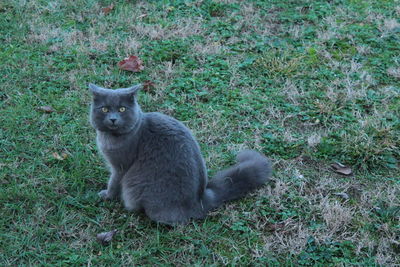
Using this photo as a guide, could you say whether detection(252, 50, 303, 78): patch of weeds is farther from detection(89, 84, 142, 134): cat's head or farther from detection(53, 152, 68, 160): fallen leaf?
detection(53, 152, 68, 160): fallen leaf

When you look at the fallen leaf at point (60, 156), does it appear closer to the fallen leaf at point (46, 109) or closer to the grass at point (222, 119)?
the grass at point (222, 119)

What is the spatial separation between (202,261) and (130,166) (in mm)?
848

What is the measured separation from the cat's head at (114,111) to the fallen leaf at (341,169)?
1657 mm

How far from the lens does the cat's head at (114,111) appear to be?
3.04m

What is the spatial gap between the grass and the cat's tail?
8 centimetres

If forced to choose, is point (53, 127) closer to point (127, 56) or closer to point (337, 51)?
point (127, 56)

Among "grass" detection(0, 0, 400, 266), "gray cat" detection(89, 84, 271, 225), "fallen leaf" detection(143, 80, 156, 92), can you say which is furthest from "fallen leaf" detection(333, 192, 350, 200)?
"fallen leaf" detection(143, 80, 156, 92)

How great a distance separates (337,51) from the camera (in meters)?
5.12

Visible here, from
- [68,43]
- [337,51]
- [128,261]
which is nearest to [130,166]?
[128,261]

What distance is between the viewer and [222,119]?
13.5 ft

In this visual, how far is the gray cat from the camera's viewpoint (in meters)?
3.03

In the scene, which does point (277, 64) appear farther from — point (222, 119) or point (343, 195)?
point (343, 195)

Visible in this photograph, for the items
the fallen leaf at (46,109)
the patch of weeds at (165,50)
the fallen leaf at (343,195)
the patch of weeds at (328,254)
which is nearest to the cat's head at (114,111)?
the fallen leaf at (46,109)

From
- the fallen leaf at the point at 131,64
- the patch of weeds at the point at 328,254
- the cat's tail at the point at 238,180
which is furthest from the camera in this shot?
the fallen leaf at the point at 131,64
